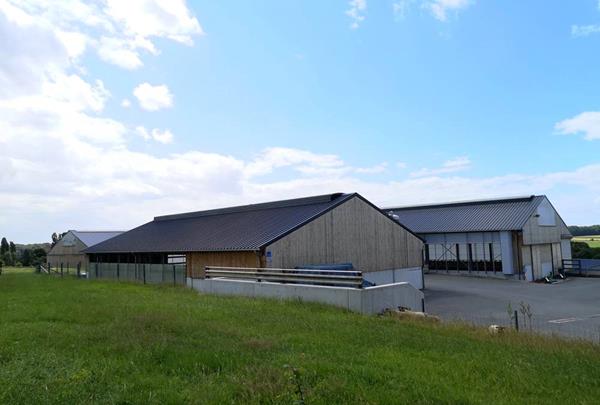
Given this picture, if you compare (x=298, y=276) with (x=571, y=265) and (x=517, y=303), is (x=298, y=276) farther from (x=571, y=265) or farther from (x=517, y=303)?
(x=571, y=265)

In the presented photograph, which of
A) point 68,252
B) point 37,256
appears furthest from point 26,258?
point 68,252

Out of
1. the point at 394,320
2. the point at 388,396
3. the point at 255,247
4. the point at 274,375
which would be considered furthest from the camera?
the point at 255,247

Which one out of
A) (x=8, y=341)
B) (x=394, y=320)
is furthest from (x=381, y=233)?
(x=8, y=341)

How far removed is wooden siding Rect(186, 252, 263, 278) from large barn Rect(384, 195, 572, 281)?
569 inches

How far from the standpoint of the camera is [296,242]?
23469 millimetres

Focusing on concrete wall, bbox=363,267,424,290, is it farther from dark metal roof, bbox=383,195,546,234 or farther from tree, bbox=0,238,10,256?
tree, bbox=0,238,10,256

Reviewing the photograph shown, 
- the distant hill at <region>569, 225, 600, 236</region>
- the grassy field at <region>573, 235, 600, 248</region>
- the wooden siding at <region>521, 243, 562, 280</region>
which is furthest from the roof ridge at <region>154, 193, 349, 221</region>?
the distant hill at <region>569, 225, 600, 236</region>

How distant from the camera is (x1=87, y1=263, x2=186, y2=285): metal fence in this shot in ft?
90.4

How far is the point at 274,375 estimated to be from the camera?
6188 millimetres

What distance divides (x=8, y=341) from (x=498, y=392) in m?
8.70

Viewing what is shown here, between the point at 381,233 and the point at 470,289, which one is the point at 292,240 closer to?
the point at 381,233

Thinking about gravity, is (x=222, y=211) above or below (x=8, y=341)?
above

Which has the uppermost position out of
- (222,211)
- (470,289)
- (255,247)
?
(222,211)

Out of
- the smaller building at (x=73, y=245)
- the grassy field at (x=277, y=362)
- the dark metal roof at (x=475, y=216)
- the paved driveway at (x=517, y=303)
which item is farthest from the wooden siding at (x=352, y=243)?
the smaller building at (x=73, y=245)
